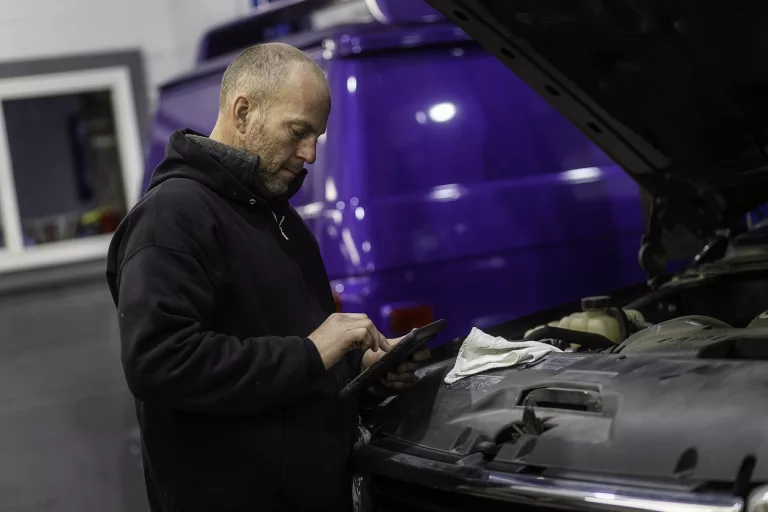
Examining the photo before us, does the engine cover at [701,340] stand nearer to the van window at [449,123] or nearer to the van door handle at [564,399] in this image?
the van door handle at [564,399]

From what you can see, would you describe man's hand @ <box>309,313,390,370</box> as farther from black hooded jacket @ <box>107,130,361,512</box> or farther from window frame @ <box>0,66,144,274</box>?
window frame @ <box>0,66,144,274</box>

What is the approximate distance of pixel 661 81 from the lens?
2590 millimetres

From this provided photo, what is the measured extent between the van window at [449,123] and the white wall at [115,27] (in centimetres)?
282

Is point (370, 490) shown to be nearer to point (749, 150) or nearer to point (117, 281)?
point (117, 281)

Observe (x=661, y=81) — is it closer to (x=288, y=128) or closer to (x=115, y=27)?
(x=288, y=128)

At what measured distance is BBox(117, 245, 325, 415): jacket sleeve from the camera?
1.85 m

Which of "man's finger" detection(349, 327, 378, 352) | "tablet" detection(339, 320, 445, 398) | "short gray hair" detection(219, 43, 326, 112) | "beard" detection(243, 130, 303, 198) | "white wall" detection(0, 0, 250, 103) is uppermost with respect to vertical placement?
"white wall" detection(0, 0, 250, 103)

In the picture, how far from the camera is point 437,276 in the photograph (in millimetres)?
3254

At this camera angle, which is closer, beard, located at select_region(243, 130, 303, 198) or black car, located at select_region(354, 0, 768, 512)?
black car, located at select_region(354, 0, 768, 512)

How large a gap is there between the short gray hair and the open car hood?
0.53m

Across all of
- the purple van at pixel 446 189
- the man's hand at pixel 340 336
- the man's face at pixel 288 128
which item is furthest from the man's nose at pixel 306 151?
the purple van at pixel 446 189

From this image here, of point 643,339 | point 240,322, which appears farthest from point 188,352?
point 643,339

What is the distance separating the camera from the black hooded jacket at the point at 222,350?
1.87 metres

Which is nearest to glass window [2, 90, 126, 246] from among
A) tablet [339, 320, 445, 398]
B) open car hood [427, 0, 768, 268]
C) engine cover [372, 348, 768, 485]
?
open car hood [427, 0, 768, 268]
